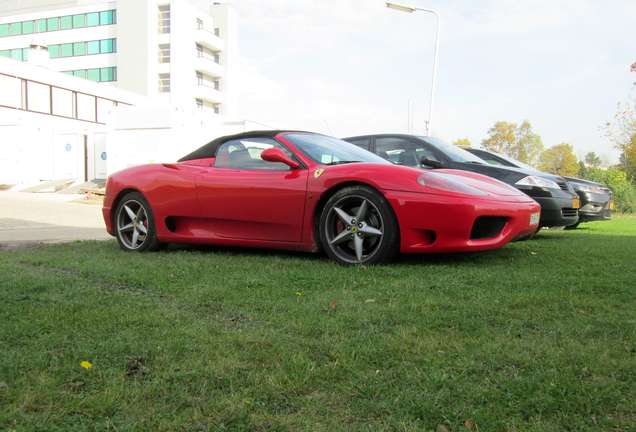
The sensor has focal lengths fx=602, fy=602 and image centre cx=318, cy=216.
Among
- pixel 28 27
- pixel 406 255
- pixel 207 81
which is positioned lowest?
pixel 406 255

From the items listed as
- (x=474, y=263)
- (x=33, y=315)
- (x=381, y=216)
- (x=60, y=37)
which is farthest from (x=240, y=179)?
(x=60, y=37)

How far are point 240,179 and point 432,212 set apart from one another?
72.8 inches

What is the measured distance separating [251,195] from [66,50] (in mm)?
56058

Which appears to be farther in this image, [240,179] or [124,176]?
[124,176]

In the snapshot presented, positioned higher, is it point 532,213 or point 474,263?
point 532,213

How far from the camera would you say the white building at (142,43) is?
51219 mm

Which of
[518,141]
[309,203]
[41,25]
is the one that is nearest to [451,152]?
[309,203]

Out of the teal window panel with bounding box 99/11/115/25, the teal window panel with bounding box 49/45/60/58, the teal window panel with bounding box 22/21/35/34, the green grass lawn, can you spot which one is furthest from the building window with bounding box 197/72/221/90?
the green grass lawn

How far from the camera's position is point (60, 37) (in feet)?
180

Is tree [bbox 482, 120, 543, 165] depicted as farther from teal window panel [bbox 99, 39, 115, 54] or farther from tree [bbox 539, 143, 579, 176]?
teal window panel [bbox 99, 39, 115, 54]

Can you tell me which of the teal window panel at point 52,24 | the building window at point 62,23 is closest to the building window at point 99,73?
the building window at point 62,23

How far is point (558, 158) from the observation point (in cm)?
4944

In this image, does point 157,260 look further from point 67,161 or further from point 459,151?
point 67,161

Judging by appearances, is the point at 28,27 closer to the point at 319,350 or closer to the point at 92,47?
the point at 92,47
